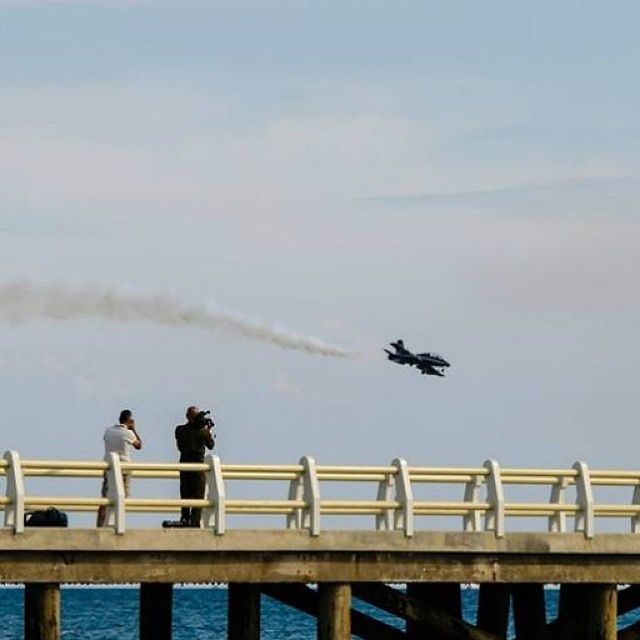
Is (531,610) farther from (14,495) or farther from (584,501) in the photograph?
(14,495)

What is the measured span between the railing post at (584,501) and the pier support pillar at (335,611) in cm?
378

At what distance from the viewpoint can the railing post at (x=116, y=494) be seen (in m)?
34.1

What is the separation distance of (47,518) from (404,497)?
16.2ft

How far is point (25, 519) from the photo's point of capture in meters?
35.6

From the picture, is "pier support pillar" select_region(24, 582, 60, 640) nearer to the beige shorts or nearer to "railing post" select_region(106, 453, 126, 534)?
"railing post" select_region(106, 453, 126, 534)

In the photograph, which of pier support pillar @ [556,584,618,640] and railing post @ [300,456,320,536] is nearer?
railing post @ [300,456,320,536]

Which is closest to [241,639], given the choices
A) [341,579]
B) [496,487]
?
[341,579]

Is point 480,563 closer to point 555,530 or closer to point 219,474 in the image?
point 555,530

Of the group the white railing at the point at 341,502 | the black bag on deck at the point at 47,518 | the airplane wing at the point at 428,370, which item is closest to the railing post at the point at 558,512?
the white railing at the point at 341,502

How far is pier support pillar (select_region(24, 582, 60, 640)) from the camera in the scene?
3412cm

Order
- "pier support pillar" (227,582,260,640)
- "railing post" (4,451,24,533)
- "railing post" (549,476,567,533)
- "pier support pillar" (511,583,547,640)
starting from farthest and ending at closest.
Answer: "pier support pillar" (511,583,547,640), "railing post" (549,476,567,533), "pier support pillar" (227,582,260,640), "railing post" (4,451,24,533)

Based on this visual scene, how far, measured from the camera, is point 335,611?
1411 inches

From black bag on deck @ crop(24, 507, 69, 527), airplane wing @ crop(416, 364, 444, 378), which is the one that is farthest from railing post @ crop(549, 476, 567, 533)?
airplane wing @ crop(416, 364, 444, 378)

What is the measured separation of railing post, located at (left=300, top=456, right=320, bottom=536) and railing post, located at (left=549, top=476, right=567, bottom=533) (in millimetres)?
3917
